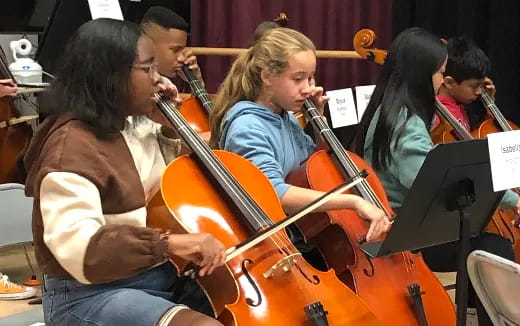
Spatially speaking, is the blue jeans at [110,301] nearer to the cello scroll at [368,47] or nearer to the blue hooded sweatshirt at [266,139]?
the blue hooded sweatshirt at [266,139]

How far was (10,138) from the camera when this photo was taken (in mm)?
2924

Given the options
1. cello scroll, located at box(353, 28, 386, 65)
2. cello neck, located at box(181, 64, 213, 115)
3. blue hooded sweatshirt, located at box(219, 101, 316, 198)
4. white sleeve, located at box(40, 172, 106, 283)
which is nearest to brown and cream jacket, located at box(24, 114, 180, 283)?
white sleeve, located at box(40, 172, 106, 283)

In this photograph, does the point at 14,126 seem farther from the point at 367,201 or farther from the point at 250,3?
the point at 367,201

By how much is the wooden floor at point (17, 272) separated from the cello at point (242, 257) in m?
1.24

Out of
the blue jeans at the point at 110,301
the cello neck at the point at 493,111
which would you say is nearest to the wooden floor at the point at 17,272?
the cello neck at the point at 493,111

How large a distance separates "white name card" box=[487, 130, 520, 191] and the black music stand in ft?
0.11

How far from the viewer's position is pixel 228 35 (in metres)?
3.79

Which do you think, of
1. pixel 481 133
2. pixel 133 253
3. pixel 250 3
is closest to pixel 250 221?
pixel 133 253

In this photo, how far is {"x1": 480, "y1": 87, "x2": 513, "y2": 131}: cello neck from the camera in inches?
103

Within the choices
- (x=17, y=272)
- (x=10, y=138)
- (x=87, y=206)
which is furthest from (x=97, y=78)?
(x=17, y=272)

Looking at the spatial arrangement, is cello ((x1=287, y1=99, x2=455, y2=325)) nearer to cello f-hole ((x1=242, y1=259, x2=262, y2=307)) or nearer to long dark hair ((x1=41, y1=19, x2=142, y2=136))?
cello f-hole ((x1=242, y1=259, x2=262, y2=307))

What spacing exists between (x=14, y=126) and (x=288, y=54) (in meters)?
→ 1.42

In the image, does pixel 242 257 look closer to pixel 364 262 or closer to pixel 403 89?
pixel 364 262

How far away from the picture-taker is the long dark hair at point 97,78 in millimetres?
1510
